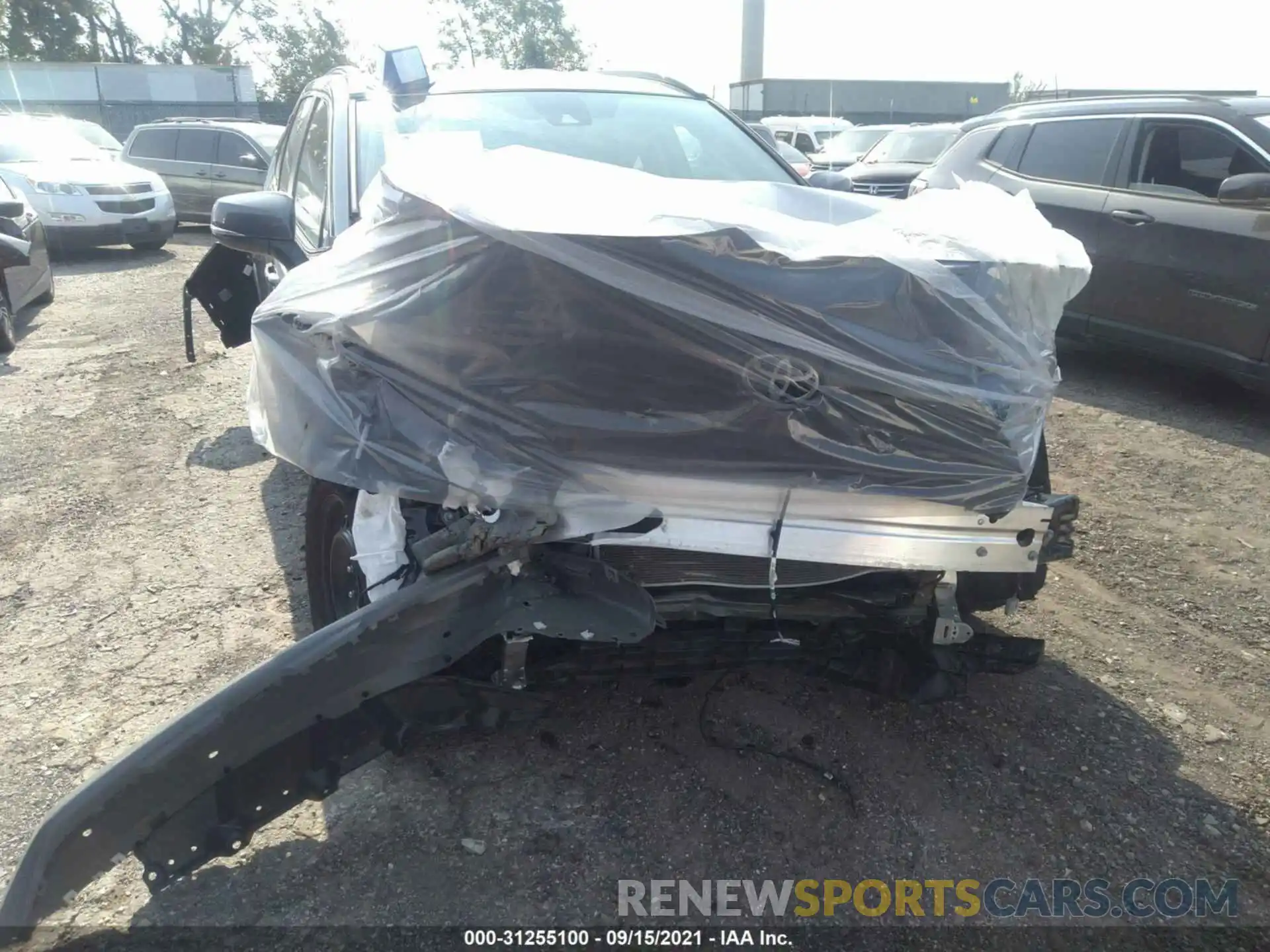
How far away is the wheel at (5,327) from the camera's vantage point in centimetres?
697

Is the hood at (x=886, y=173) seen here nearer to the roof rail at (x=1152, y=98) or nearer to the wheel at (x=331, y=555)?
the roof rail at (x=1152, y=98)

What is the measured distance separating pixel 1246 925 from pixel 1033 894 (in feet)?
1.45

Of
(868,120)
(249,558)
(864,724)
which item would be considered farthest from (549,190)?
(868,120)

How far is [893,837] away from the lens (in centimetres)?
234

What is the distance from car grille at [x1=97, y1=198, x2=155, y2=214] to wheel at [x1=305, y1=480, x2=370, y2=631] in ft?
35.1

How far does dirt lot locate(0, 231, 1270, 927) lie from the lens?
223cm

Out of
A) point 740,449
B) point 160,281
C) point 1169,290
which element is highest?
point 740,449

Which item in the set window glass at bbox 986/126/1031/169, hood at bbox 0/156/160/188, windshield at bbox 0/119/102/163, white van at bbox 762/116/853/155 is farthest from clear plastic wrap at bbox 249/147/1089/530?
white van at bbox 762/116/853/155

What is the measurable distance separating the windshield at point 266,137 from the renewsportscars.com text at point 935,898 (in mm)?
12947

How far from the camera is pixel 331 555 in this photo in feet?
8.50

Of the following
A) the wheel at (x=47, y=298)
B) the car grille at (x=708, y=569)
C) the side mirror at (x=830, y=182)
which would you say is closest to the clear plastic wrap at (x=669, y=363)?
the car grille at (x=708, y=569)

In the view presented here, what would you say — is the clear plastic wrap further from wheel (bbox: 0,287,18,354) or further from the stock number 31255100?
wheel (bbox: 0,287,18,354)

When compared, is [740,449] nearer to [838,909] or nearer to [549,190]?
[549,190]

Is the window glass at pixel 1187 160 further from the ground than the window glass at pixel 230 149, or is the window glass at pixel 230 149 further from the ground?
the window glass at pixel 1187 160
